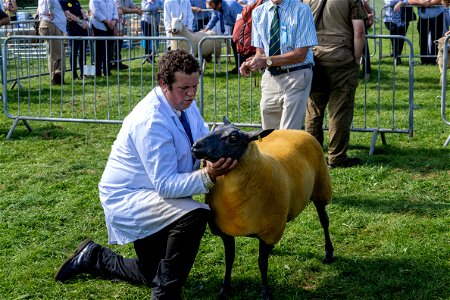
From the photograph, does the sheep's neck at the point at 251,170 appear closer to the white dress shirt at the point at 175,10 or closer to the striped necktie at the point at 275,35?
the striped necktie at the point at 275,35

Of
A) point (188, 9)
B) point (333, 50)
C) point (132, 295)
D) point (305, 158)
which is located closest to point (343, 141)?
point (333, 50)

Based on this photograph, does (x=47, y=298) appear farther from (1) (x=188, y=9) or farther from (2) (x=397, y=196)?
(1) (x=188, y=9)

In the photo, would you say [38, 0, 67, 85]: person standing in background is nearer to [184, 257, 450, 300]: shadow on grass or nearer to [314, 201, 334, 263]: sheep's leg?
[314, 201, 334, 263]: sheep's leg

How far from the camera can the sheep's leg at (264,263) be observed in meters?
4.91

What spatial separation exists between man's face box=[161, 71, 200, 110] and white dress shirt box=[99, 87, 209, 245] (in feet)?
0.16

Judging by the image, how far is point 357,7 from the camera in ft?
25.9

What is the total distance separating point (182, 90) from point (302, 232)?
81.2 inches

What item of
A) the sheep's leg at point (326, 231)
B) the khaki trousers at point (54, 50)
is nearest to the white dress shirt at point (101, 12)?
the khaki trousers at point (54, 50)

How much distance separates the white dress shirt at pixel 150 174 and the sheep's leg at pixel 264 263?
1.59 feet

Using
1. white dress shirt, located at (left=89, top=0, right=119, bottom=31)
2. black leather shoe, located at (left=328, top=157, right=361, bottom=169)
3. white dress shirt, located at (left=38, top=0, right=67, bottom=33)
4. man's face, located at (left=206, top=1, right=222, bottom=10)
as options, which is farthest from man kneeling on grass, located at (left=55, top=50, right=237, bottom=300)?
man's face, located at (left=206, top=1, right=222, bottom=10)

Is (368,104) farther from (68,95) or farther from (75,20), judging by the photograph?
(75,20)

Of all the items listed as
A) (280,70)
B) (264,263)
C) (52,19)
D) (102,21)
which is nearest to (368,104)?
(280,70)

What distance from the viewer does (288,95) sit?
7129 millimetres

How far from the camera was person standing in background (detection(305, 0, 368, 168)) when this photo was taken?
7.90m
